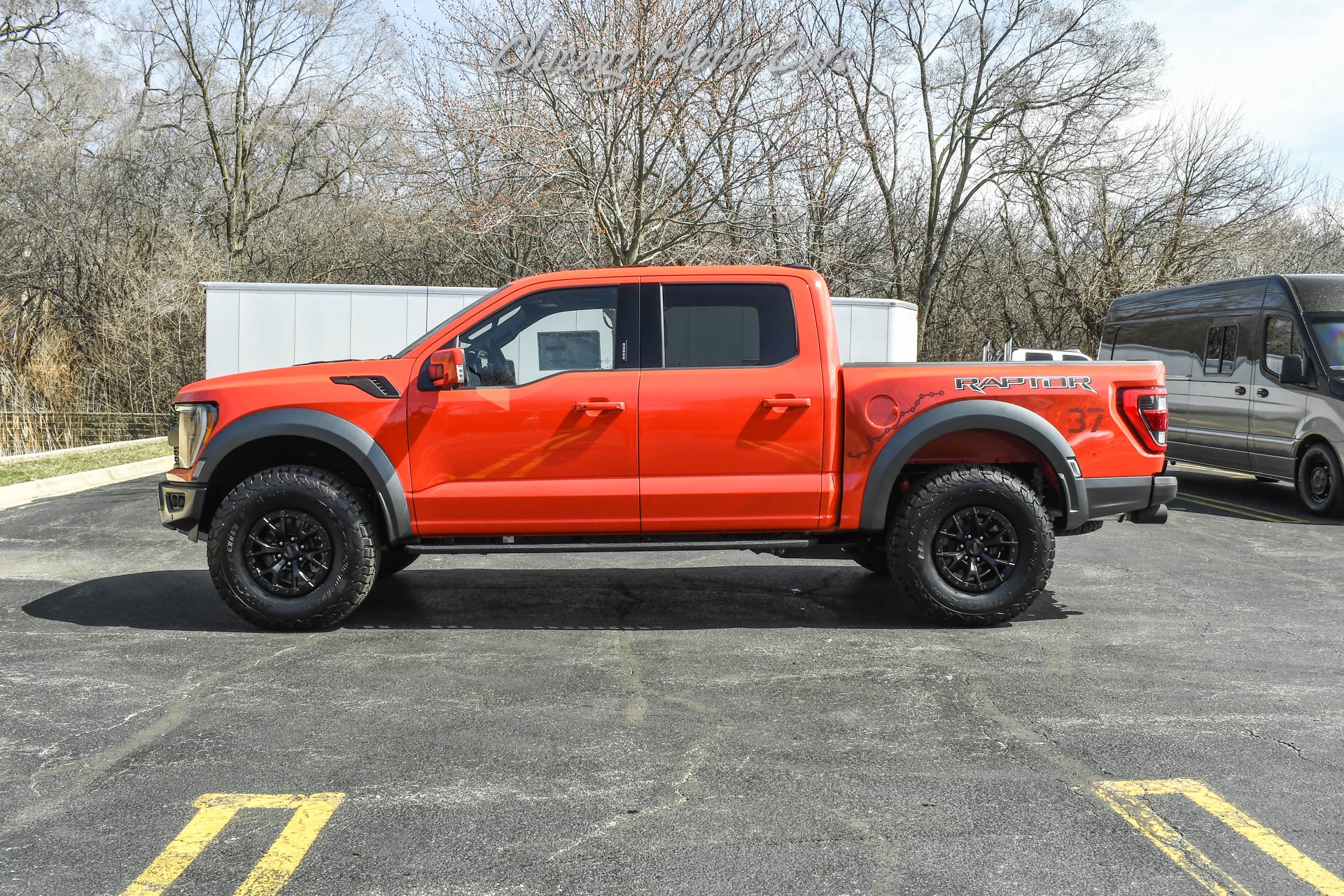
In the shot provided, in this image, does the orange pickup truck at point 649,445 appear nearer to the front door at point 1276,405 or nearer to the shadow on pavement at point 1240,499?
the shadow on pavement at point 1240,499

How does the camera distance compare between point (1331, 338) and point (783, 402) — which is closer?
point (783, 402)

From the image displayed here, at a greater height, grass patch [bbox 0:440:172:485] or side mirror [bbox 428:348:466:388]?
side mirror [bbox 428:348:466:388]

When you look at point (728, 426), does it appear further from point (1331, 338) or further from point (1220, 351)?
point (1220, 351)

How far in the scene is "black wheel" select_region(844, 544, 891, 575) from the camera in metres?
7.13

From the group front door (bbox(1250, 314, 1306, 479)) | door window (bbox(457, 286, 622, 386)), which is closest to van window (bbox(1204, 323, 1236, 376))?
front door (bbox(1250, 314, 1306, 479))

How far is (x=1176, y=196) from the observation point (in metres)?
26.0

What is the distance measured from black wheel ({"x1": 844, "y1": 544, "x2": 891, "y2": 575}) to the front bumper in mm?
3936

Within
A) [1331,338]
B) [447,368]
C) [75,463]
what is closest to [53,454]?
[75,463]

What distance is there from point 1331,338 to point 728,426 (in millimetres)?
8550

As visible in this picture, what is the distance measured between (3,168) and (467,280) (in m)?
11.1

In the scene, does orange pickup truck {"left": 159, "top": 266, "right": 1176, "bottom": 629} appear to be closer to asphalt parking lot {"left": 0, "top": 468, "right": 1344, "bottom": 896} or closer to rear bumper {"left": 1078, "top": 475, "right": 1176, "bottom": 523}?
rear bumper {"left": 1078, "top": 475, "right": 1176, "bottom": 523}

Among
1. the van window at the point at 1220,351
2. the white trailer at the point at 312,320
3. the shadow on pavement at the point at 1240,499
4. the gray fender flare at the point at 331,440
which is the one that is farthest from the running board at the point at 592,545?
the white trailer at the point at 312,320

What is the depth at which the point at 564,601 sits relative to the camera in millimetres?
6859

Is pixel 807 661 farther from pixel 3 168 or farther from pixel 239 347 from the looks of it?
pixel 3 168
